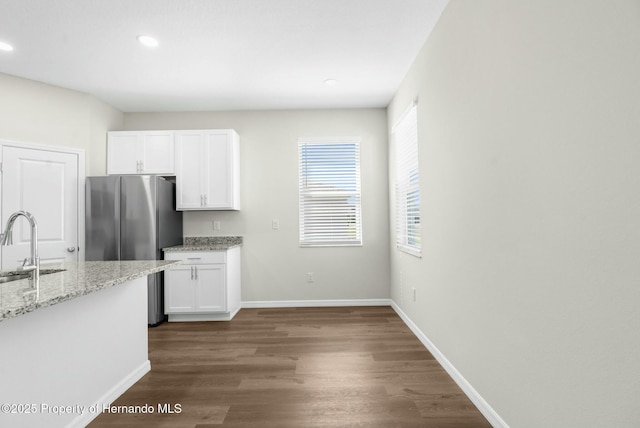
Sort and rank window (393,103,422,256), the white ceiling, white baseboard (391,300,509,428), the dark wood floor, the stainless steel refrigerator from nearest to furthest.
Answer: white baseboard (391,300,509,428) < the dark wood floor < the white ceiling < window (393,103,422,256) < the stainless steel refrigerator

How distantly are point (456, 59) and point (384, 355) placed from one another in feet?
7.89

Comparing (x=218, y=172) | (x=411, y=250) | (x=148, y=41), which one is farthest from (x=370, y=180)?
(x=148, y=41)

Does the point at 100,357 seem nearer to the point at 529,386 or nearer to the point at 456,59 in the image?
the point at 529,386

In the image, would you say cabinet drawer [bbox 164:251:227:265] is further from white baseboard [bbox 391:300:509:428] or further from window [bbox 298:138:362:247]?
white baseboard [bbox 391:300:509:428]

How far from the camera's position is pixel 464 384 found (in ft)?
7.37

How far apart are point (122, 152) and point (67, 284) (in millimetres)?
3282

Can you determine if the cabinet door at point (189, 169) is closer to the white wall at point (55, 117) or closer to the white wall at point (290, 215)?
the white wall at point (290, 215)

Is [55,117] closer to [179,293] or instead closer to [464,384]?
[179,293]

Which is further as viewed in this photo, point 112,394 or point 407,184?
point 407,184

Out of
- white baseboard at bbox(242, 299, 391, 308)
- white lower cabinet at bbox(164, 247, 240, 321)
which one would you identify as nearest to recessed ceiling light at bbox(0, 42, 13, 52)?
white lower cabinet at bbox(164, 247, 240, 321)

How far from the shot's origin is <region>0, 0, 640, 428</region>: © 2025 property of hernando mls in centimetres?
120

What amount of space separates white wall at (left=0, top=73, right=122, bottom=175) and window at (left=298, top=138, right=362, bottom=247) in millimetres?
2575

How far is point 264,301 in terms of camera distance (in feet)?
15.1

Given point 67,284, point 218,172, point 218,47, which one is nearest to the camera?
point 67,284
